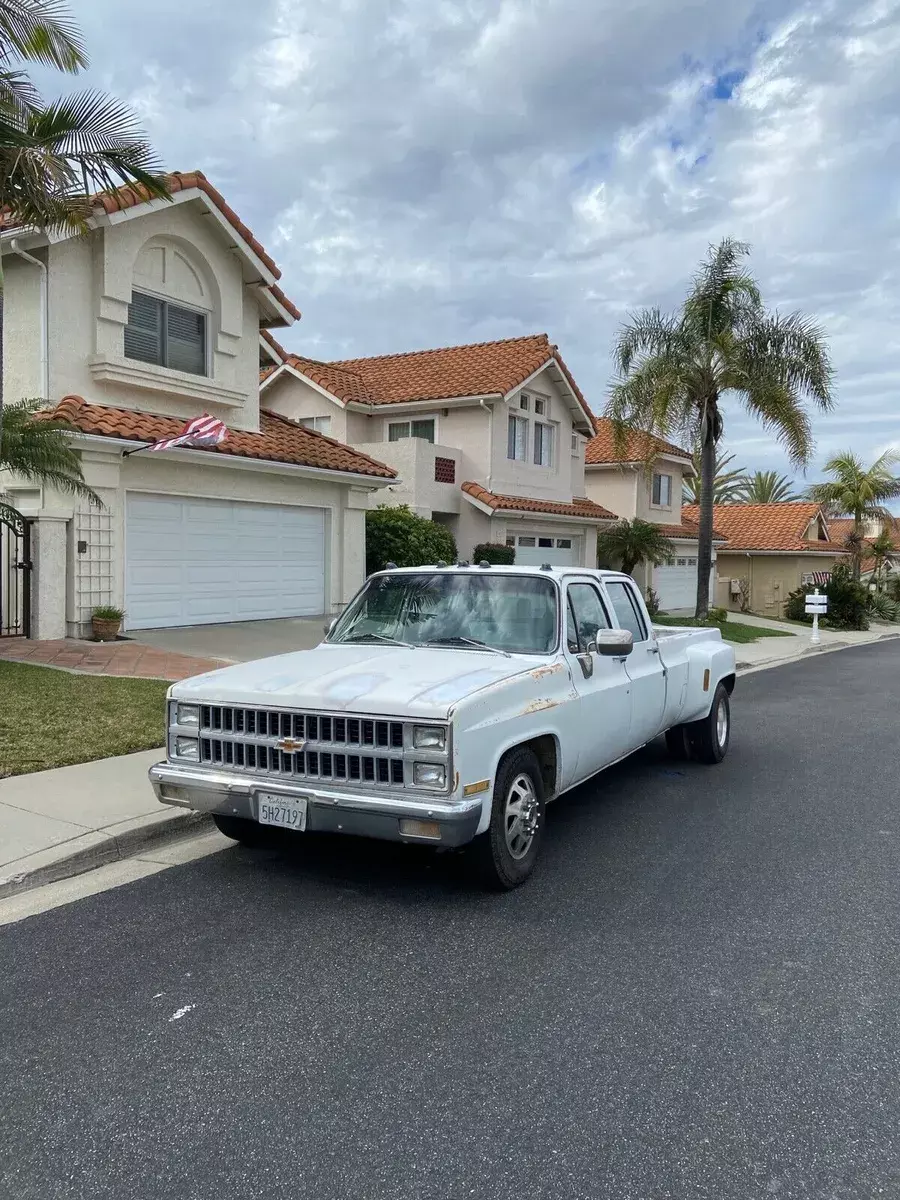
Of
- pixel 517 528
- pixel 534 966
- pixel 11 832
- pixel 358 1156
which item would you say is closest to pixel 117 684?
pixel 11 832

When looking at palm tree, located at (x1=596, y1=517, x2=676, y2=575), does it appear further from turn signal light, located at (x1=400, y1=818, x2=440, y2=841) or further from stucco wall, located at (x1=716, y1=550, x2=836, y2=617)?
turn signal light, located at (x1=400, y1=818, x2=440, y2=841)

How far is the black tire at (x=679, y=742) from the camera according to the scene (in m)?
8.27

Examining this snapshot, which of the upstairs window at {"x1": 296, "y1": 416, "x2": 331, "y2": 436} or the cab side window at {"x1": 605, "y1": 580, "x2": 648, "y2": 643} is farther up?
the upstairs window at {"x1": 296, "y1": 416, "x2": 331, "y2": 436}

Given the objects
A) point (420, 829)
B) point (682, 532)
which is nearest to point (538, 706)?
point (420, 829)

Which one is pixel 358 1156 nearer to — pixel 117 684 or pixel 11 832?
pixel 11 832

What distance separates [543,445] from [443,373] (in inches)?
134

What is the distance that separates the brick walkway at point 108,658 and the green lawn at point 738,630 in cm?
1437

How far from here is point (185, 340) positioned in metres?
16.5

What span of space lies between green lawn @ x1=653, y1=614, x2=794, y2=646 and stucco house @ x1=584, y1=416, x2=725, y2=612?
11.1 feet

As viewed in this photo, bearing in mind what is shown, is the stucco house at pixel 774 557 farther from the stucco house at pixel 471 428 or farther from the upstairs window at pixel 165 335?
the upstairs window at pixel 165 335

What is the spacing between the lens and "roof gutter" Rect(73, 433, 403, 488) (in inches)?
524

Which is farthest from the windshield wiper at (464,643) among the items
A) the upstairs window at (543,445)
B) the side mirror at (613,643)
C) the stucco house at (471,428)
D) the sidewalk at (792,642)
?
the upstairs window at (543,445)

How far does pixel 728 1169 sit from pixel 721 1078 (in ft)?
1.62

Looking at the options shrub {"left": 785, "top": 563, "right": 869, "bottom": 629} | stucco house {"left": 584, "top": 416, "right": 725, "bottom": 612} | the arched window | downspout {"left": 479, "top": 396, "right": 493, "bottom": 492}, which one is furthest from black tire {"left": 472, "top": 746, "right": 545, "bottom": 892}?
shrub {"left": 785, "top": 563, "right": 869, "bottom": 629}
